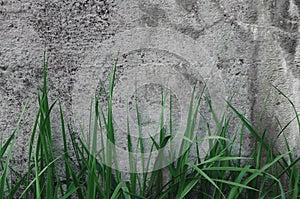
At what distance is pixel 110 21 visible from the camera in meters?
1.32

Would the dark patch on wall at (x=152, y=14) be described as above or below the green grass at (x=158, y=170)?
above

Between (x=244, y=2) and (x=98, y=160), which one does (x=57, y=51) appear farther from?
(x=244, y=2)

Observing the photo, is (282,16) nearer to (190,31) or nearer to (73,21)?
(190,31)

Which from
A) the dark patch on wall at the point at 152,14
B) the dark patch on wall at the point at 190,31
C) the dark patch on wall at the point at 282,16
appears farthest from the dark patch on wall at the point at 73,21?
the dark patch on wall at the point at 282,16

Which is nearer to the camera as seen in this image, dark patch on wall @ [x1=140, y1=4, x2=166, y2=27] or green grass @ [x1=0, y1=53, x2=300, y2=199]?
green grass @ [x1=0, y1=53, x2=300, y2=199]

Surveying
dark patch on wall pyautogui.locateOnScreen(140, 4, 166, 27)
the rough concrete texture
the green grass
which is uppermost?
dark patch on wall pyautogui.locateOnScreen(140, 4, 166, 27)

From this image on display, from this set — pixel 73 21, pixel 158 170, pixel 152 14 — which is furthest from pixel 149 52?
pixel 158 170

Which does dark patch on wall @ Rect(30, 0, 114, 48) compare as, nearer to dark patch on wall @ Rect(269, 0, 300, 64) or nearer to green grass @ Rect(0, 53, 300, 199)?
green grass @ Rect(0, 53, 300, 199)

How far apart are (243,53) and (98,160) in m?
0.56

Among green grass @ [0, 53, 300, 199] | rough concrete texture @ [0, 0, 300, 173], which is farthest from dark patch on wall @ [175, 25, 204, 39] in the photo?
A: green grass @ [0, 53, 300, 199]

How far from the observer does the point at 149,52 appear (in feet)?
4.38

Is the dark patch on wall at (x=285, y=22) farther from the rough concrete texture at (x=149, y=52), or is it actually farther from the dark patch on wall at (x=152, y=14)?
the dark patch on wall at (x=152, y=14)

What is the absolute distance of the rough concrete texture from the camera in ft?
4.32

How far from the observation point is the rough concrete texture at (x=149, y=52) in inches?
51.8
